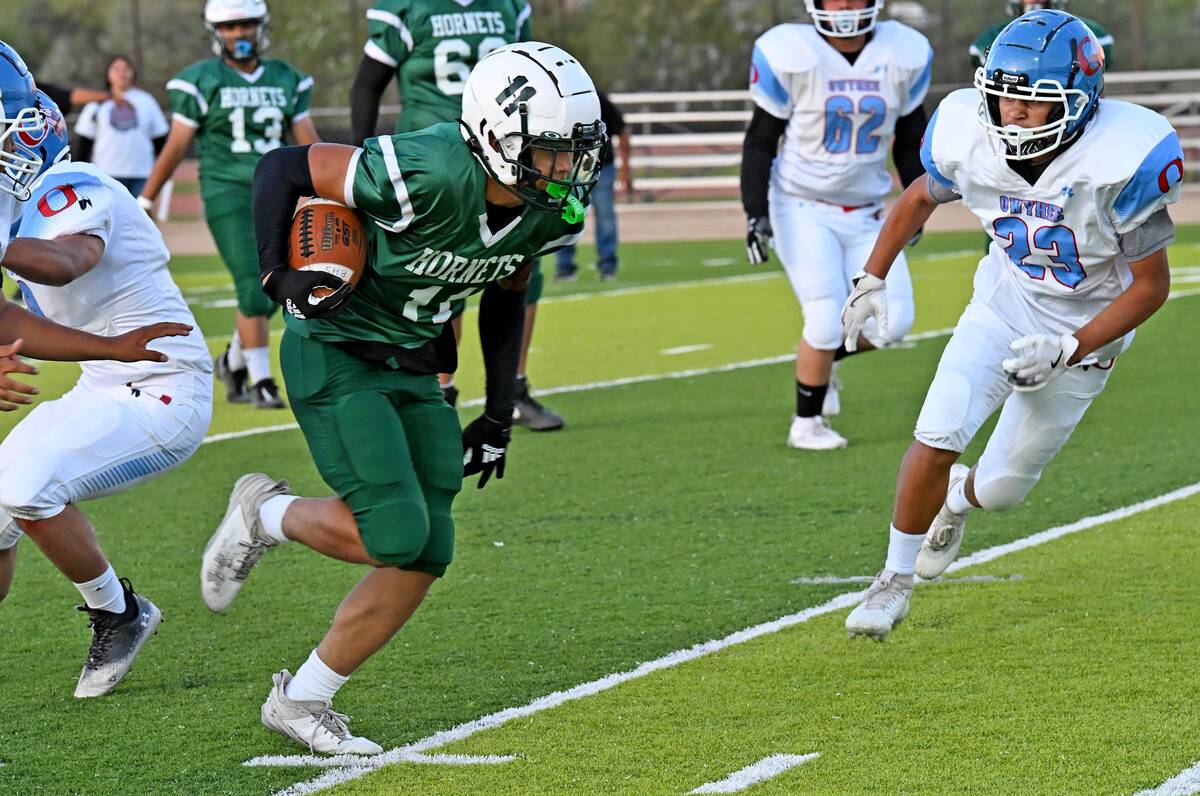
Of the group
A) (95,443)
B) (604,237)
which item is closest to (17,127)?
(95,443)

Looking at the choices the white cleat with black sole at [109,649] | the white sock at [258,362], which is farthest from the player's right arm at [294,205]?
the white sock at [258,362]

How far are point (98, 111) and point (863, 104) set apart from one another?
10.1 meters

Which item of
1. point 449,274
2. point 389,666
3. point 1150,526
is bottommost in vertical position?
point 1150,526

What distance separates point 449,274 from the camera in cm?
399

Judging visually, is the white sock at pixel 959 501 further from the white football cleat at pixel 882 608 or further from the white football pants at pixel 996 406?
the white football cleat at pixel 882 608

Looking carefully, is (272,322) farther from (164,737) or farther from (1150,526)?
(164,737)

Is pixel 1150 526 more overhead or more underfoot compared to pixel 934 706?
more underfoot

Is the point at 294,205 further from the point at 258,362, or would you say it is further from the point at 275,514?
the point at 258,362

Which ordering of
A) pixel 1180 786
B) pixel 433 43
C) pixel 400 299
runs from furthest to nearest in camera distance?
1. pixel 433 43
2. pixel 400 299
3. pixel 1180 786

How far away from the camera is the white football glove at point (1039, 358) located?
4348 millimetres

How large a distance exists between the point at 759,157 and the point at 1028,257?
115 inches

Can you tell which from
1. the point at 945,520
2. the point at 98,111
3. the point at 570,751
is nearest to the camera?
the point at 570,751

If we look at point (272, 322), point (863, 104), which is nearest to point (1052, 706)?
point (863, 104)

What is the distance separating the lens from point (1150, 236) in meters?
4.44
